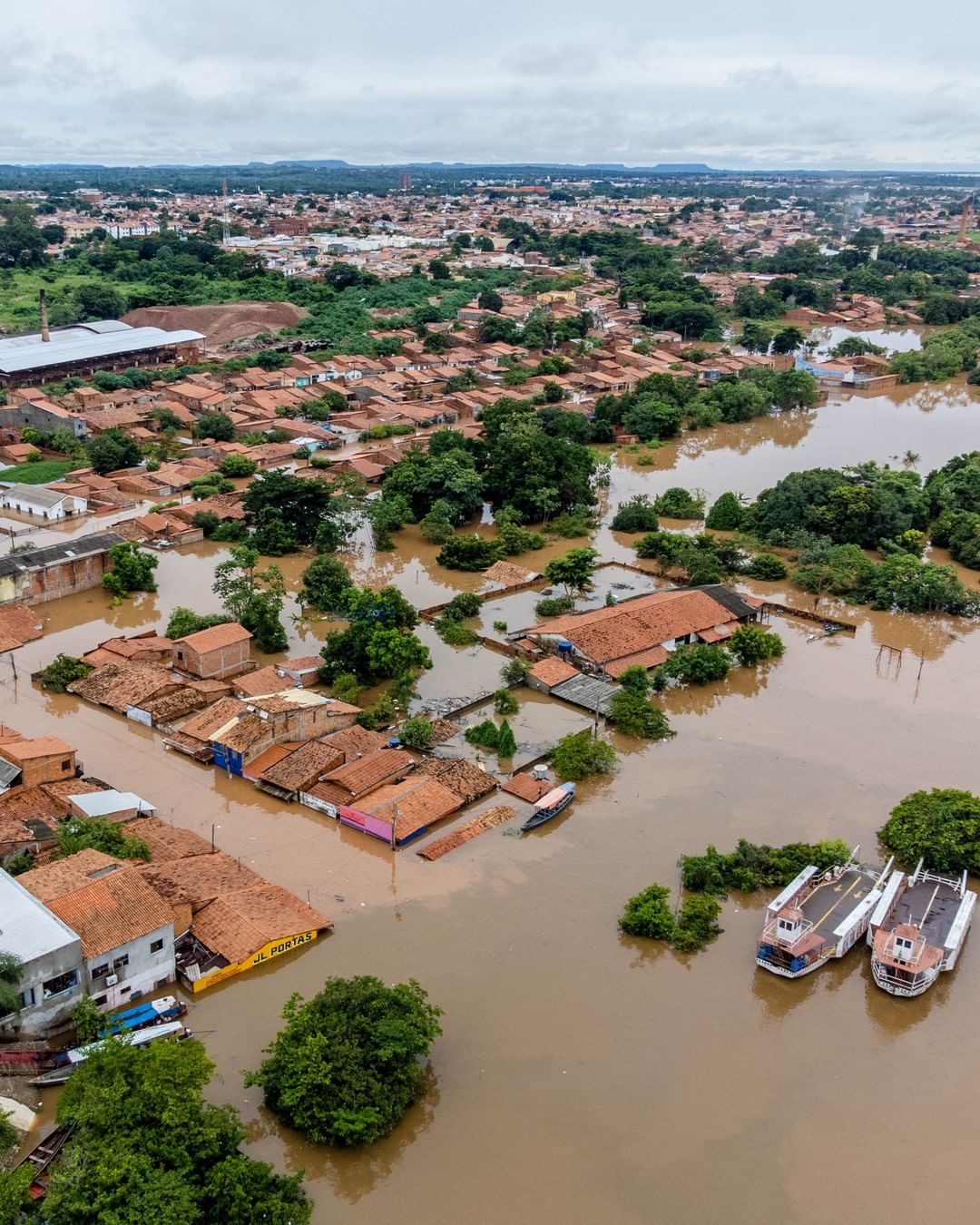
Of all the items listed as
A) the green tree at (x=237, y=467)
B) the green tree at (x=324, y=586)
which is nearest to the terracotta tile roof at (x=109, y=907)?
the green tree at (x=324, y=586)

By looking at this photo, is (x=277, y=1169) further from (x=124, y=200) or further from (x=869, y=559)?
(x=124, y=200)

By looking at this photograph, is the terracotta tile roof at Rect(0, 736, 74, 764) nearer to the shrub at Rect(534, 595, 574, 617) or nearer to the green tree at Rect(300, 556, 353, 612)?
the green tree at Rect(300, 556, 353, 612)

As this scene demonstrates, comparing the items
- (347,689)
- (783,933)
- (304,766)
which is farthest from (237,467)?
(783,933)

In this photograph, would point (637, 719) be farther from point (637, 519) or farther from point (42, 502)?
point (42, 502)

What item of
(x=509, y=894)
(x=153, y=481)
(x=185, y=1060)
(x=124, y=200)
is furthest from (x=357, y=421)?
(x=124, y=200)

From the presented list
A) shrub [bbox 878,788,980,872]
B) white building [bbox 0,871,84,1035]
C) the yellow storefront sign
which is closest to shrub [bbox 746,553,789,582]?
shrub [bbox 878,788,980,872]

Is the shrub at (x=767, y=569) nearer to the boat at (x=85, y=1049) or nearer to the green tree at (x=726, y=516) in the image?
the green tree at (x=726, y=516)
